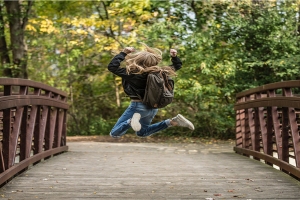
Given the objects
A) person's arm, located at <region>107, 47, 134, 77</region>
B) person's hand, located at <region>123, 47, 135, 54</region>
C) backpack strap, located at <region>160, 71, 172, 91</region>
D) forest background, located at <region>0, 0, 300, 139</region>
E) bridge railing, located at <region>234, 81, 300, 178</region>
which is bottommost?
bridge railing, located at <region>234, 81, 300, 178</region>

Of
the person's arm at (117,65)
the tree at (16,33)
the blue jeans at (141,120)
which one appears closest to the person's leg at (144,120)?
the blue jeans at (141,120)

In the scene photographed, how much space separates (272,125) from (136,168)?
242 cm

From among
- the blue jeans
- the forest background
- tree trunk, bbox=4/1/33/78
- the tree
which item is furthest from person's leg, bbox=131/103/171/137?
tree trunk, bbox=4/1/33/78

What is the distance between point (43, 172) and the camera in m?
7.63

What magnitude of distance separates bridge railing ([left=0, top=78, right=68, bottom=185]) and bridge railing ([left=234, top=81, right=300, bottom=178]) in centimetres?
347

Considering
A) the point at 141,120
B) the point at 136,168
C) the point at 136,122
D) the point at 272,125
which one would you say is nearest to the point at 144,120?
the point at 141,120

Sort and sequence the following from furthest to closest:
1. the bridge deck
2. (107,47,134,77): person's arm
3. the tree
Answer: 1. the tree
2. (107,47,134,77): person's arm
3. the bridge deck

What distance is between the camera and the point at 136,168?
8273mm

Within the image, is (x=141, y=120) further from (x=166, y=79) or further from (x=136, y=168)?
(x=136, y=168)

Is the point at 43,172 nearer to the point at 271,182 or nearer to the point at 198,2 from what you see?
the point at 271,182

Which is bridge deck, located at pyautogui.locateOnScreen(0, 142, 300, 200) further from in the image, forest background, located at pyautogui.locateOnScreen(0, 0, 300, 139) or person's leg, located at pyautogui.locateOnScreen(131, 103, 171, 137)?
forest background, located at pyautogui.locateOnScreen(0, 0, 300, 139)

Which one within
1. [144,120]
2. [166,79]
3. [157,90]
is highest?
[166,79]

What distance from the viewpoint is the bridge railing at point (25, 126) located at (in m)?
6.42

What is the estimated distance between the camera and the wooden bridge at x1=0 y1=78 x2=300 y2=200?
6.12 metres
